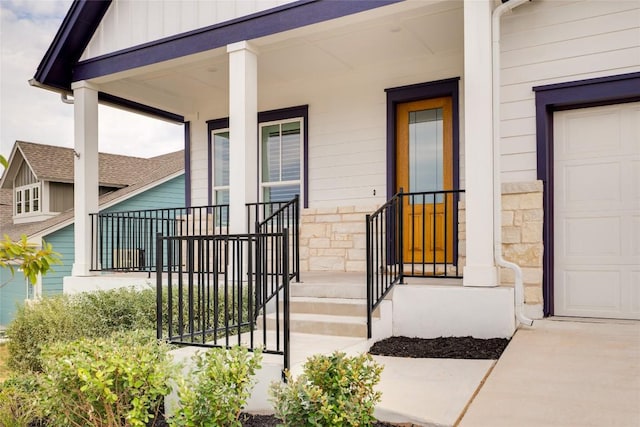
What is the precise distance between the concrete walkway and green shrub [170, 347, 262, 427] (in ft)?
3.77

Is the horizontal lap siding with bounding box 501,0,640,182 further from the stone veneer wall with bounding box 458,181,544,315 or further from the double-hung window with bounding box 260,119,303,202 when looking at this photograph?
the double-hung window with bounding box 260,119,303,202

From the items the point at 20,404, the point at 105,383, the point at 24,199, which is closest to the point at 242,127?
the point at 20,404

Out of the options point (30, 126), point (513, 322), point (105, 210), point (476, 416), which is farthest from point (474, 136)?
point (30, 126)

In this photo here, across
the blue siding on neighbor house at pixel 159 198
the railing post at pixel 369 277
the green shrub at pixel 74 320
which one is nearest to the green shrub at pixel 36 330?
the green shrub at pixel 74 320

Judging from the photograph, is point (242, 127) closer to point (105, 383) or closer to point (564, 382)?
point (105, 383)

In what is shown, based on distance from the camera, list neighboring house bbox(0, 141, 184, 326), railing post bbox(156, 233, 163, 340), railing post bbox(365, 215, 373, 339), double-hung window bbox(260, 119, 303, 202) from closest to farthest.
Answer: railing post bbox(156, 233, 163, 340)
railing post bbox(365, 215, 373, 339)
double-hung window bbox(260, 119, 303, 202)
neighboring house bbox(0, 141, 184, 326)

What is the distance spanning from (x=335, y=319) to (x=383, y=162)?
266 centimetres

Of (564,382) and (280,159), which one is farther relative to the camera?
(280,159)

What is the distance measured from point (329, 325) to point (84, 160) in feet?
14.6

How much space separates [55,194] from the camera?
14.1 m

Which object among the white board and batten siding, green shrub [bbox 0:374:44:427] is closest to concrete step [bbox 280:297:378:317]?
green shrub [bbox 0:374:44:427]

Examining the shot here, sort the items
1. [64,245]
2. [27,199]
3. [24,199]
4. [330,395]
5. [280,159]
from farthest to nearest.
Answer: [24,199] → [27,199] → [64,245] → [280,159] → [330,395]

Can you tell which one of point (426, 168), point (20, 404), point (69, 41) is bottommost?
point (20, 404)

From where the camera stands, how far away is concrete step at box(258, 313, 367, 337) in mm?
4320
